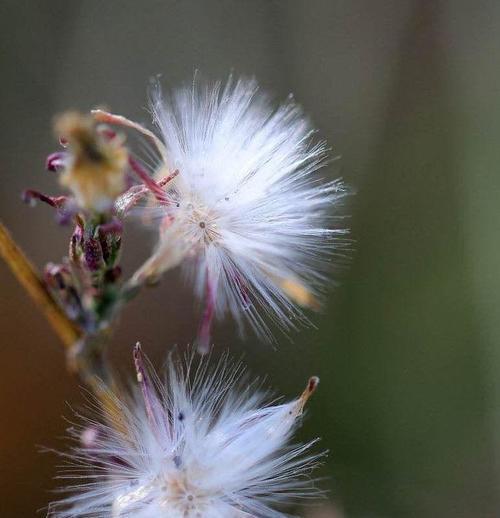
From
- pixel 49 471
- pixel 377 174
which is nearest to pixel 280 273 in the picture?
pixel 49 471

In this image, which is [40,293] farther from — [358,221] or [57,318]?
[358,221]

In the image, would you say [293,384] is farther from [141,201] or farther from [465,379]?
[141,201]

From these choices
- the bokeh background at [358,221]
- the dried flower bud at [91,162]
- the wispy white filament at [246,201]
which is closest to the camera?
the dried flower bud at [91,162]

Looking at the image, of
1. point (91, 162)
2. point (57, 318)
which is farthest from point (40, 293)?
point (91, 162)

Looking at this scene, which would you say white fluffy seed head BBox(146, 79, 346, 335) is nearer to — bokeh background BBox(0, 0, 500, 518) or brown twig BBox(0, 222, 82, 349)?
brown twig BBox(0, 222, 82, 349)

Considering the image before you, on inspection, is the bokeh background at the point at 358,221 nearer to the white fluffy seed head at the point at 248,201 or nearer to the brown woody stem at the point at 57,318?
the white fluffy seed head at the point at 248,201

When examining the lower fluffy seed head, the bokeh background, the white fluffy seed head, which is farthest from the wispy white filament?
the bokeh background

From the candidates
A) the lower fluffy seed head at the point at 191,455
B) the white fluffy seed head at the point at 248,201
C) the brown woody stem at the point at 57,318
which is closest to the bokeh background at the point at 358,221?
the lower fluffy seed head at the point at 191,455
